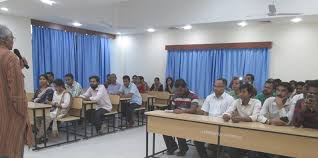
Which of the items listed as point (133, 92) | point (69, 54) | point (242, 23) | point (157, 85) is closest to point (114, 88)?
point (133, 92)

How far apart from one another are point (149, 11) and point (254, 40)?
2.80 m

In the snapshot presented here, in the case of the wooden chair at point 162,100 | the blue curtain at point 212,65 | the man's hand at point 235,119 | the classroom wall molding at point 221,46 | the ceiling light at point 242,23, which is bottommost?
the wooden chair at point 162,100

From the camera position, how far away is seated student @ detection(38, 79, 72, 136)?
4.95 m

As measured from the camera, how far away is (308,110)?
120 inches

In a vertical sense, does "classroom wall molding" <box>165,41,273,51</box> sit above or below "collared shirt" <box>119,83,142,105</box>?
above

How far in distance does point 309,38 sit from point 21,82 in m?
Answer: 6.28

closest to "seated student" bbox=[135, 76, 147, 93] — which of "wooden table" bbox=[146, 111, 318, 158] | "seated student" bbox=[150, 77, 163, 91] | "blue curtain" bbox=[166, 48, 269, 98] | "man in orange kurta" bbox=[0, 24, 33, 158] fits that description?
"seated student" bbox=[150, 77, 163, 91]

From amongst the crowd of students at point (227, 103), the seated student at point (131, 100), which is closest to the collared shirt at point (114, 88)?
the seated student at point (131, 100)

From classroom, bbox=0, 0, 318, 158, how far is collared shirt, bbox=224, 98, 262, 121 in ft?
0.05

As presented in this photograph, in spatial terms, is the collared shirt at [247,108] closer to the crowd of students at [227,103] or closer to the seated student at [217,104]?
the crowd of students at [227,103]

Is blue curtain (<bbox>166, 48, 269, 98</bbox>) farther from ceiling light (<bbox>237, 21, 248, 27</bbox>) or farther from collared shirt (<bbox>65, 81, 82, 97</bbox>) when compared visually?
collared shirt (<bbox>65, 81, 82, 97</bbox>)

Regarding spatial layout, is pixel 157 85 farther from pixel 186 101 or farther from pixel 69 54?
pixel 186 101

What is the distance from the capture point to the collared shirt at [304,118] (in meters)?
3.04

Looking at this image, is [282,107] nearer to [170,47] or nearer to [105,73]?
[170,47]
